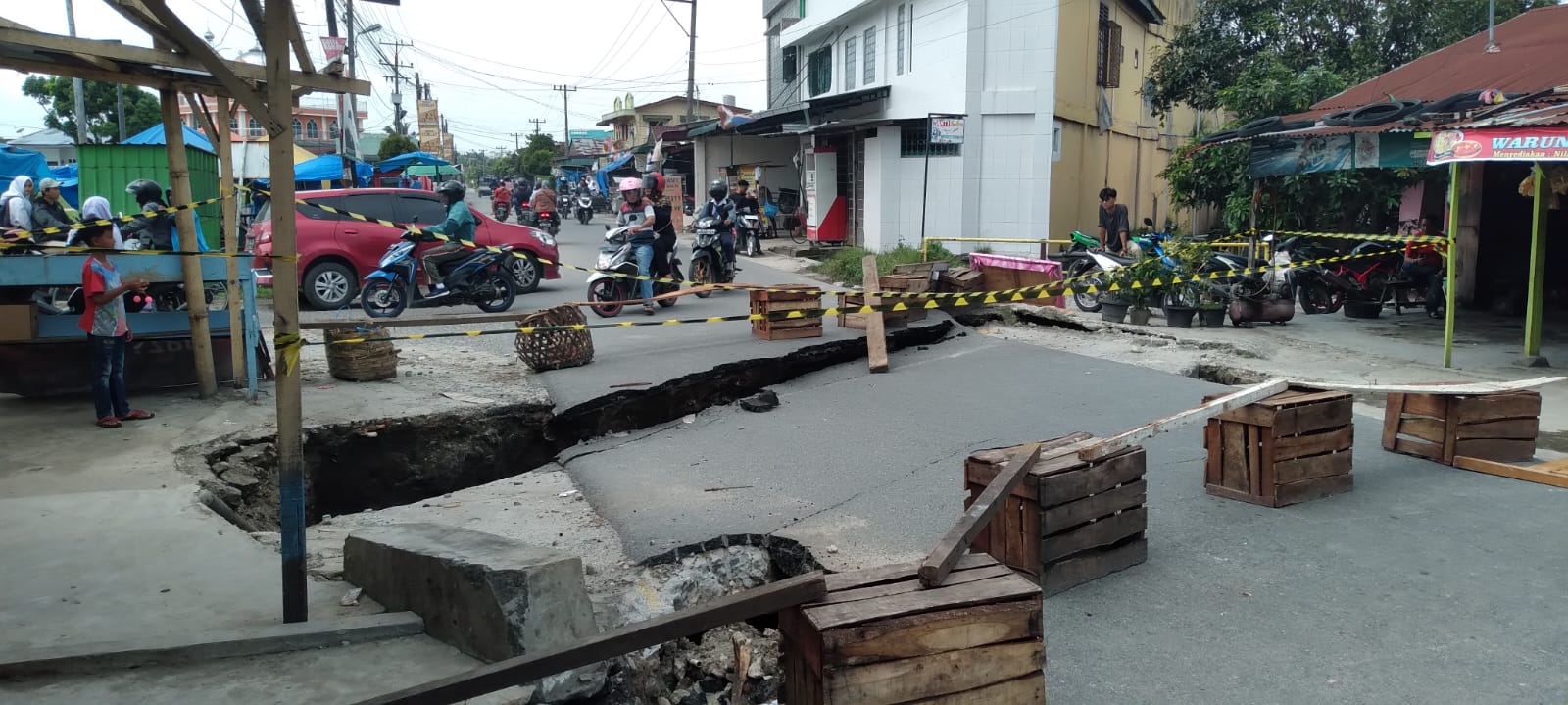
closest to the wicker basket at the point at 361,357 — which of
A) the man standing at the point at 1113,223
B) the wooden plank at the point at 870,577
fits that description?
the wooden plank at the point at 870,577

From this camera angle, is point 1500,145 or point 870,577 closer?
point 870,577

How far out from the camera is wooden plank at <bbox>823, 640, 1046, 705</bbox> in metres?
2.96

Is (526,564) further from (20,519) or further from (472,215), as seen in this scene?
(472,215)

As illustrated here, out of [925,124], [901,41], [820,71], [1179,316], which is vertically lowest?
[1179,316]

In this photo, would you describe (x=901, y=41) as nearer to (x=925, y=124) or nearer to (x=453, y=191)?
(x=925, y=124)

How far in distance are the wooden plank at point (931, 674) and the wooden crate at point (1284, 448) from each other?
2.79m

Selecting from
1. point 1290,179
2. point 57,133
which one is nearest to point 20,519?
point 1290,179

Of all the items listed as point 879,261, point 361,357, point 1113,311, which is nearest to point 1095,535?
point 361,357

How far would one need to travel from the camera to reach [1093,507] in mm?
4469

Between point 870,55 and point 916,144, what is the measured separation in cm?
412

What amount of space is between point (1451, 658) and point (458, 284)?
11209 millimetres

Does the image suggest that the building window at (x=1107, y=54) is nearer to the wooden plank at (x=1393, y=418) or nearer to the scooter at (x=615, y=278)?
the scooter at (x=615, y=278)

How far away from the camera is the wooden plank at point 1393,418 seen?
647 cm

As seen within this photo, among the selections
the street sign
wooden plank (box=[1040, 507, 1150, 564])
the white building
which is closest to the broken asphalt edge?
wooden plank (box=[1040, 507, 1150, 564])
